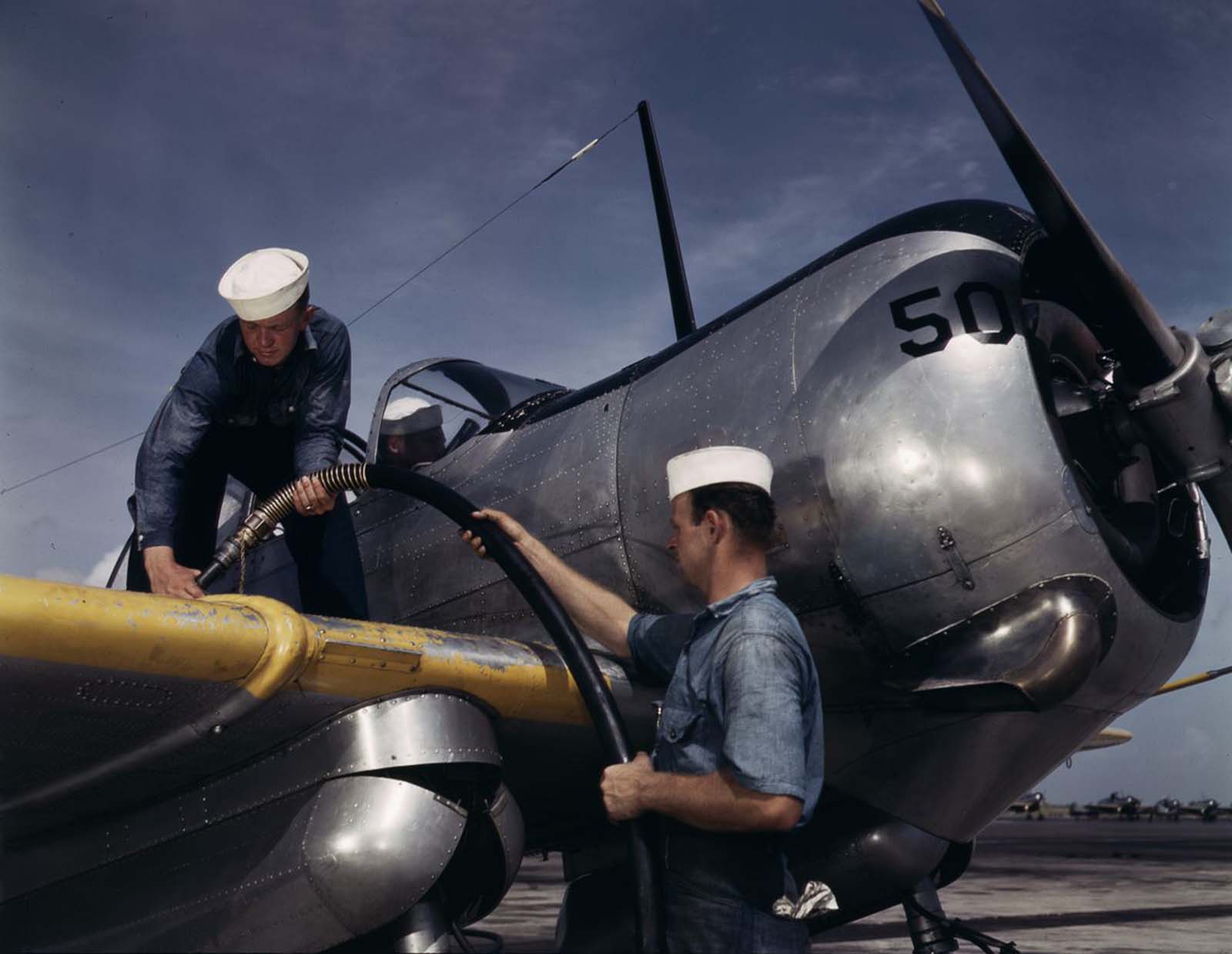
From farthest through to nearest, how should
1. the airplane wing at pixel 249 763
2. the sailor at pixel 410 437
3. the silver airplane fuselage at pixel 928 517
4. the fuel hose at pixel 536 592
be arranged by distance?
the sailor at pixel 410 437 < the silver airplane fuselage at pixel 928 517 < the airplane wing at pixel 249 763 < the fuel hose at pixel 536 592

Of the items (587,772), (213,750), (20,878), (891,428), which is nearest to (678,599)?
(587,772)

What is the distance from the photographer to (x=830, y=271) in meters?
3.83

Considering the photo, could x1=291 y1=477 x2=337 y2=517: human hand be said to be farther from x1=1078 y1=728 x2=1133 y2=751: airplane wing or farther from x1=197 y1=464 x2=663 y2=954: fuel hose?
x1=1078 y1=728 x2=1133 y2=751: airplane wing

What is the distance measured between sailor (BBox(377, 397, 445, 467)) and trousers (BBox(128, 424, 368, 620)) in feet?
2.50

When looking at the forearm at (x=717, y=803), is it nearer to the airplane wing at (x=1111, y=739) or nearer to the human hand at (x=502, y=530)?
the human hand at (x=502, y=530)

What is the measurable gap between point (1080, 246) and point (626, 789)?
2.22 metres

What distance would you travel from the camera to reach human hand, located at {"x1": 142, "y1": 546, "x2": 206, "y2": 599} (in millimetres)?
3689

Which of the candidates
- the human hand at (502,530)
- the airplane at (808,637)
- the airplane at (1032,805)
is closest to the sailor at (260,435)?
the airplane at (808,637)

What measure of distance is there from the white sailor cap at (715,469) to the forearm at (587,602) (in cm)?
85

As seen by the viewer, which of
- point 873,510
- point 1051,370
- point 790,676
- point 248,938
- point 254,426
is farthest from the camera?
point 254,426

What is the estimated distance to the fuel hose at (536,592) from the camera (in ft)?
7.86

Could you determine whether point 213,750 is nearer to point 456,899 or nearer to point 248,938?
point 248,938

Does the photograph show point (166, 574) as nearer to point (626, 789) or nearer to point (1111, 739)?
point (626, 789)

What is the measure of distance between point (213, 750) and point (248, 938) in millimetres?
501
